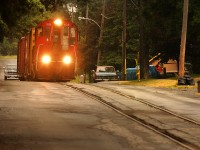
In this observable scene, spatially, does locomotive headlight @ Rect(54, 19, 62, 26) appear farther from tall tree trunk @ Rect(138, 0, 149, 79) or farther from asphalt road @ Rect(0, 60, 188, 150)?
asphalt road @ Rect(0, 60, 188, 150)

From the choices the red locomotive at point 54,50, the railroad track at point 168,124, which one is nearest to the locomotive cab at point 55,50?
the red locomotive at point 54,50

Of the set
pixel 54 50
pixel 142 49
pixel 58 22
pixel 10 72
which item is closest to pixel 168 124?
pixel 54 50

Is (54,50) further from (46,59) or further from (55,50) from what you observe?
(46,59)

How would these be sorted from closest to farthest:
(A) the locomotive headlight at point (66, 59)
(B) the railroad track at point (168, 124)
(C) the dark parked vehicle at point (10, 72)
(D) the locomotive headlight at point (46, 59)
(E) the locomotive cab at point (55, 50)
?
(B) the railroad track at point (168, 124) → (D) the locomotive headlight at point (46, 59) → (E) the locomotive cab at point (55, 50) → (A) the locomotive headlight at point (66, 59) → (C) the dark parked vehicle at point (10, 72)

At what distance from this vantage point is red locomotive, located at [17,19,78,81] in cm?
3309

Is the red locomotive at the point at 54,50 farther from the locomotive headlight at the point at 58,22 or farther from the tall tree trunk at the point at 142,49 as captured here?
the tall tree trunk at the point at 142,49

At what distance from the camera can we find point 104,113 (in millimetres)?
16922

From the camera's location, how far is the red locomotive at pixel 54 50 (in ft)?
109

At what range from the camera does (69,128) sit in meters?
13.0

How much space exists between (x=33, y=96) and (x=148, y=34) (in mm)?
24237

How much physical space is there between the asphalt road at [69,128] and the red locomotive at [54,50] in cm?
1285

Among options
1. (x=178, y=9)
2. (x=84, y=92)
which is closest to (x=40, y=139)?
(x=84, y=92)

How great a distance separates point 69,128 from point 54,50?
20.8m

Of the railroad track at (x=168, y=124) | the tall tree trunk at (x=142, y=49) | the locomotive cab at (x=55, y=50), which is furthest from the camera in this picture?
the tall tree trunk at (x=142, y=49)
